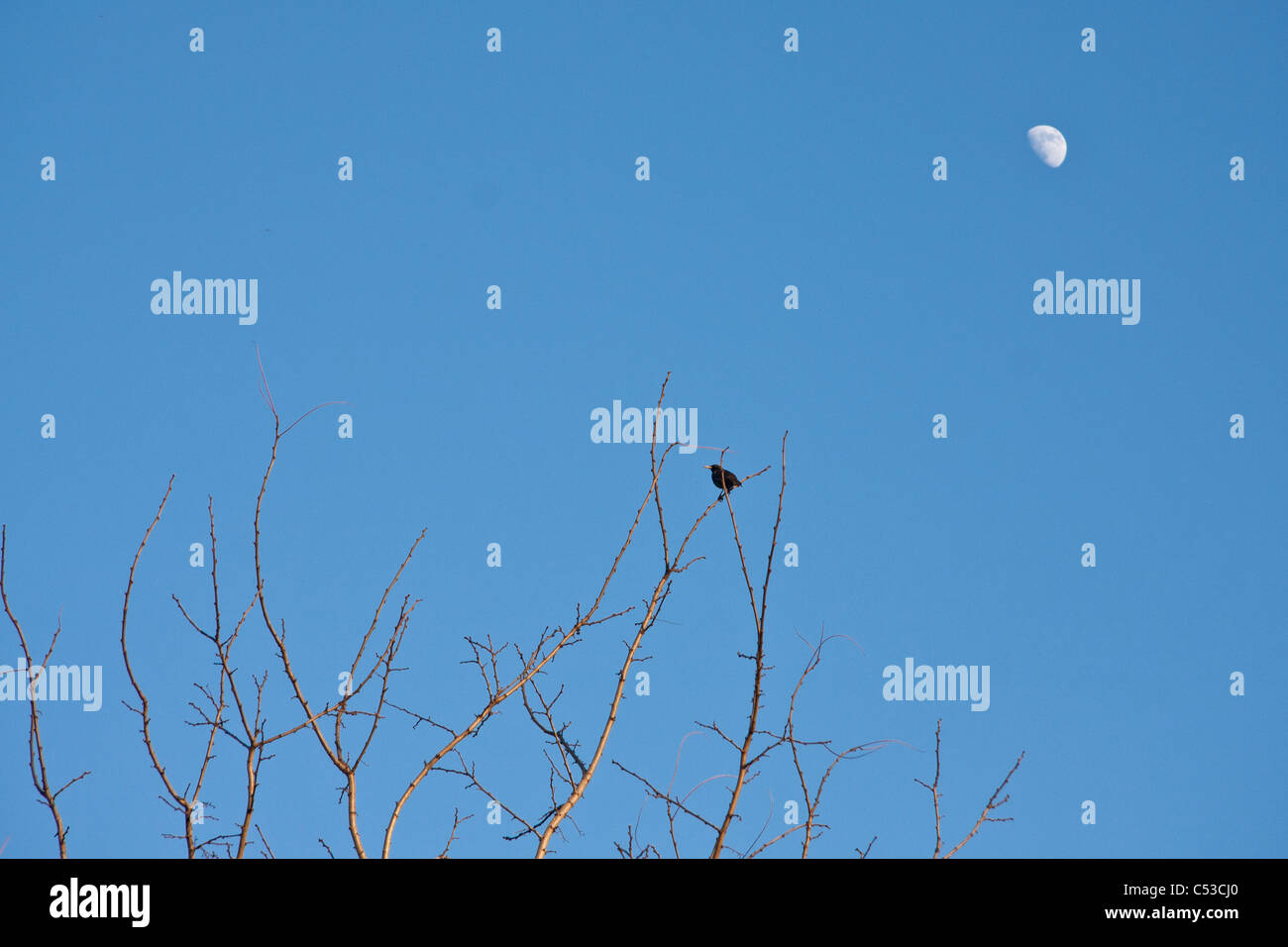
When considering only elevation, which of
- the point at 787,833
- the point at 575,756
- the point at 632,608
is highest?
the point at 632,608

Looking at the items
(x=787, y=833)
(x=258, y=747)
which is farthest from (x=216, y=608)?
(x=787, y=833)
